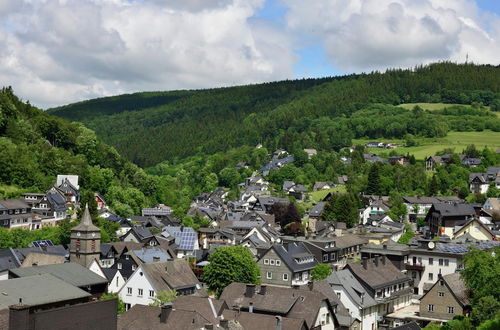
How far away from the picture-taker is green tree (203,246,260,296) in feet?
203

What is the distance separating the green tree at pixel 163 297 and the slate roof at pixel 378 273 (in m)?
16.9

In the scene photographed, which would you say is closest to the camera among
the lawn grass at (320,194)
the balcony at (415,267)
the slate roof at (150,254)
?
the slate roof at (150,254)

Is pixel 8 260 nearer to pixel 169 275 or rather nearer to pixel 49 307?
pixel 169 275

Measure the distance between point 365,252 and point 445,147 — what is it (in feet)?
281

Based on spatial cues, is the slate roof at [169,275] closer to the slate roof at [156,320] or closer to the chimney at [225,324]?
the slate roof at [156,320]

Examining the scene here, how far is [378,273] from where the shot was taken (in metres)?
63.4

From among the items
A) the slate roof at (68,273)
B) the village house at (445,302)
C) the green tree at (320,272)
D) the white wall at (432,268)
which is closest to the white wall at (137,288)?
the slate roof at (68,273)

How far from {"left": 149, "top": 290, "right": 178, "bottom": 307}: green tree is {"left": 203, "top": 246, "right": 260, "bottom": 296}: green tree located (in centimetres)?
770

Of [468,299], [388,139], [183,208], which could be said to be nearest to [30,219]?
[183,208]

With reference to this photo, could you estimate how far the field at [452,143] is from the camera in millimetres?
153250

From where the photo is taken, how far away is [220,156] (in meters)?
182

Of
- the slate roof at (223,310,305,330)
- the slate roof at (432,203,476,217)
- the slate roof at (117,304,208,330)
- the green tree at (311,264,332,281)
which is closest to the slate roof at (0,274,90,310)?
the slate roof at (117,304,208,330)

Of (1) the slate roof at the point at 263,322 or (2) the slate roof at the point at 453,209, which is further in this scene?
(2) the slate roof at the point at 453,209

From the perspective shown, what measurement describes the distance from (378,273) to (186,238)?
2691cm
